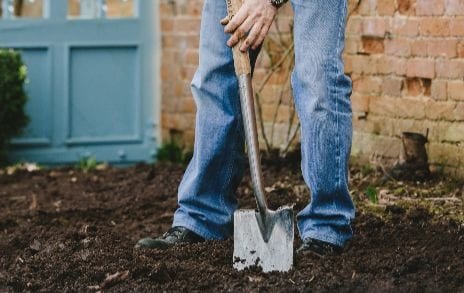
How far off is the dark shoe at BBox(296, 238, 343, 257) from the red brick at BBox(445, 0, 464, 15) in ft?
6.35

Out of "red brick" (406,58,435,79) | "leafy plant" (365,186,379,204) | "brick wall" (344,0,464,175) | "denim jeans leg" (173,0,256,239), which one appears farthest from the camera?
"red brick" (406,58,435,79)

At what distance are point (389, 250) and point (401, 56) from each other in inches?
80.7

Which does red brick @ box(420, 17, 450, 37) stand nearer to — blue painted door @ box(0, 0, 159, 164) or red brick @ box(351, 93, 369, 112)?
red brick @ box(351, 93, 369, 112)

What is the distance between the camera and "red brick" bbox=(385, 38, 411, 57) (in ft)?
19.6

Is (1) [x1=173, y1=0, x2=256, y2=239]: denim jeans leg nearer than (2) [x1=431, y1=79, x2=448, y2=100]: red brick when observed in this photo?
Yes

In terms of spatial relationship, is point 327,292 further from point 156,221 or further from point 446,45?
point 446,45

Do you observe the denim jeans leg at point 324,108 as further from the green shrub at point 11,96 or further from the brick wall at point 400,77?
the green shrub at point 11,96

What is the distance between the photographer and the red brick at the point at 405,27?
588cm

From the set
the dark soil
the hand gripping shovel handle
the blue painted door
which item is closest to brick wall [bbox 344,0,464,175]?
the dark soil

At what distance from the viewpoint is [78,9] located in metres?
7.45

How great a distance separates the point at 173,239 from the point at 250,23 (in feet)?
2.76

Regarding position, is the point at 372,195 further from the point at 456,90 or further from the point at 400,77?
the point at 400,77

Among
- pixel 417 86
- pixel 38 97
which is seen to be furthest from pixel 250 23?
pixel 38 97

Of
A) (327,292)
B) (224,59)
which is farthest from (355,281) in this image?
(224,59)
